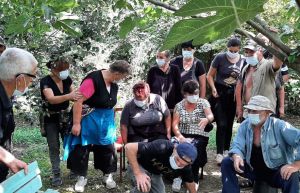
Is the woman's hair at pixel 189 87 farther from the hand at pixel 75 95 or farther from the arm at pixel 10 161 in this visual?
the arm at pixel 10 161

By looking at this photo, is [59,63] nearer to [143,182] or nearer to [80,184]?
[80,184]

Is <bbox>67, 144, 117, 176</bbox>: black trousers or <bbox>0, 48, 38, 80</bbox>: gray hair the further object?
<bbox>67, 144, 117, 176</bbox>: black trousers

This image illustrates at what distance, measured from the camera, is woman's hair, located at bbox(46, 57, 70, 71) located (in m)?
4.54

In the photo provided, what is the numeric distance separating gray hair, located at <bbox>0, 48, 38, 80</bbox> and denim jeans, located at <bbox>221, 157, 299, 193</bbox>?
6.99ft

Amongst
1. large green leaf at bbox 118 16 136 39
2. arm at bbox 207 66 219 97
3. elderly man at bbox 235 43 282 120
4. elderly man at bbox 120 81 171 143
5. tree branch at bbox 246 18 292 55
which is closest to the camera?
tree branch at bbox 246 18 292 55

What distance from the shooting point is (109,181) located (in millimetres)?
4910

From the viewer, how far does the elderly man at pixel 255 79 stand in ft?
14.3

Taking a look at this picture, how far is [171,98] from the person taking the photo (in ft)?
16.6

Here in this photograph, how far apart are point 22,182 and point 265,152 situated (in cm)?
218

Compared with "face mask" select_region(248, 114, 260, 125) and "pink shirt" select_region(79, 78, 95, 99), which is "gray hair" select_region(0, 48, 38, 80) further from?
"face mask" select_region(248, 114, 260, 125)

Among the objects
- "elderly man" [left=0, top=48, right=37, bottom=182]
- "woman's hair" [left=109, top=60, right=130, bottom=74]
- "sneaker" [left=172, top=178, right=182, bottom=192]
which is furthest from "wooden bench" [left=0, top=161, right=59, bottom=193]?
"sneaker" [left=172, top=178, right=182, bottom=192]

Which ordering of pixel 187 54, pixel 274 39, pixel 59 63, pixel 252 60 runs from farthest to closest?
1. pixel 187 54
2. pixel 252 60
3. pixel 59 63
4. pixel 274 39

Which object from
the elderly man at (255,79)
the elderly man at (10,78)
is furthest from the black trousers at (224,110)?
the elderly man at (10,78)

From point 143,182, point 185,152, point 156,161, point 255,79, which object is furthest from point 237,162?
point 255,79
